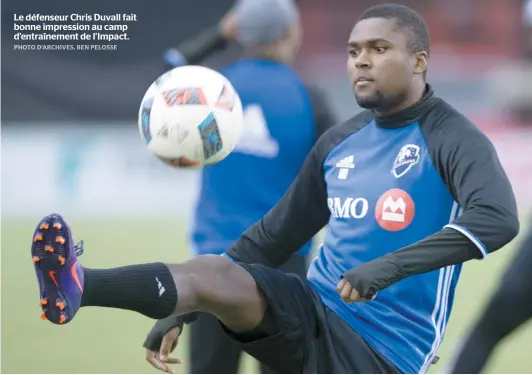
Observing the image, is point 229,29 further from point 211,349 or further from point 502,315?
point 502,315

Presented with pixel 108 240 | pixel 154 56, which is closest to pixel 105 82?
pixel 154 56

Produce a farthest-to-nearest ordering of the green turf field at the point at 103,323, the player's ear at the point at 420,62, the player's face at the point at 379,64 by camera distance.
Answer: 1. the green turf field at the point at 103,323
2. the player's ear at the point at 420,62
3. the player's face at the point at 379,64

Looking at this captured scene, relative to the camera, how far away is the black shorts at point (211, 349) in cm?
473

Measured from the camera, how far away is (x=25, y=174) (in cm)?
1243

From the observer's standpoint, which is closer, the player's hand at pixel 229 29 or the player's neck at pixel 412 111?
the player's neck at pixel 412 111

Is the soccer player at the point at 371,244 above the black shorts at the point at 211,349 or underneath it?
above

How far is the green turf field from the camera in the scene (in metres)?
5.95

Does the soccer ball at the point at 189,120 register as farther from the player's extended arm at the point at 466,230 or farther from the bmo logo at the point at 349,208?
the player's extended arm at the point at 466,230

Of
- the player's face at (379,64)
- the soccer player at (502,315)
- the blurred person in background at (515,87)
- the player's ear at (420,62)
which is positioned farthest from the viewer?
the blurred person in background at (515,87)

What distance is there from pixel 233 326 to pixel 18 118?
33.6ft

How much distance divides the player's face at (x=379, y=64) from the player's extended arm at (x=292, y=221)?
39 centimetres

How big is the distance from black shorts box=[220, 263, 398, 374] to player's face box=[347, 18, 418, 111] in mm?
731

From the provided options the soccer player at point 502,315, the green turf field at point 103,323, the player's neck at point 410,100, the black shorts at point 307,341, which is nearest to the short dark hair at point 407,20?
the player's neck at point 410,100

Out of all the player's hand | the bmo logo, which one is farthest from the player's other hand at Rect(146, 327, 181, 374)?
the player's hand
